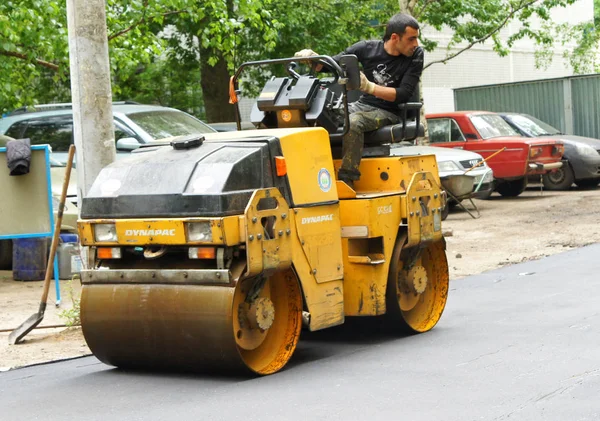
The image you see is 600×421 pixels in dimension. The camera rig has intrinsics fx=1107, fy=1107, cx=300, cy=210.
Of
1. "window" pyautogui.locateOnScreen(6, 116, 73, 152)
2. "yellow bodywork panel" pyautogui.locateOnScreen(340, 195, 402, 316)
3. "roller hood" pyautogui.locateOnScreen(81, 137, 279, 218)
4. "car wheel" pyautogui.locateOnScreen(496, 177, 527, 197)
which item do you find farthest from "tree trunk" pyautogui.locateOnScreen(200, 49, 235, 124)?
"roller hood" pyautogui.locateOnScreen(81, 137, 279, 218)

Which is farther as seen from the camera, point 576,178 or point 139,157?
point 576,178

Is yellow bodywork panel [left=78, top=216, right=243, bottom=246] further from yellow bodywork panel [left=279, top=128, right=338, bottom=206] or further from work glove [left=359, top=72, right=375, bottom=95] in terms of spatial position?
work glove [left=359, top=72, right=375, bottom=95]

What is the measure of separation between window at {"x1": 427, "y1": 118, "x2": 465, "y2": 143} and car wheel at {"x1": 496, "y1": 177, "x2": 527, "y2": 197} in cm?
128

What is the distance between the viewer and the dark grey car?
2153 centimetres

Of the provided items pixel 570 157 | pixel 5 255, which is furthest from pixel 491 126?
pixel 5 255

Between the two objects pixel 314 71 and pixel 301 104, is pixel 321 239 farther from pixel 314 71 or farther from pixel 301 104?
pixel 314 71

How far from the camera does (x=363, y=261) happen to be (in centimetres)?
796

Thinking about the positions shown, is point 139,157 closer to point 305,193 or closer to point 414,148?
point 305,193

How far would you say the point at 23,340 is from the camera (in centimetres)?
920

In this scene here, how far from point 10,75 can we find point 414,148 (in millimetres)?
6636

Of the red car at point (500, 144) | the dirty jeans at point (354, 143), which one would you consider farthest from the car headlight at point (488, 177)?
the dirty jeans at point (354, 143)

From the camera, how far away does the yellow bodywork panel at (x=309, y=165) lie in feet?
24.1

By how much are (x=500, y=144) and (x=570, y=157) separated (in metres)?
1.98

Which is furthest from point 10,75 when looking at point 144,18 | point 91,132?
point 91,132
